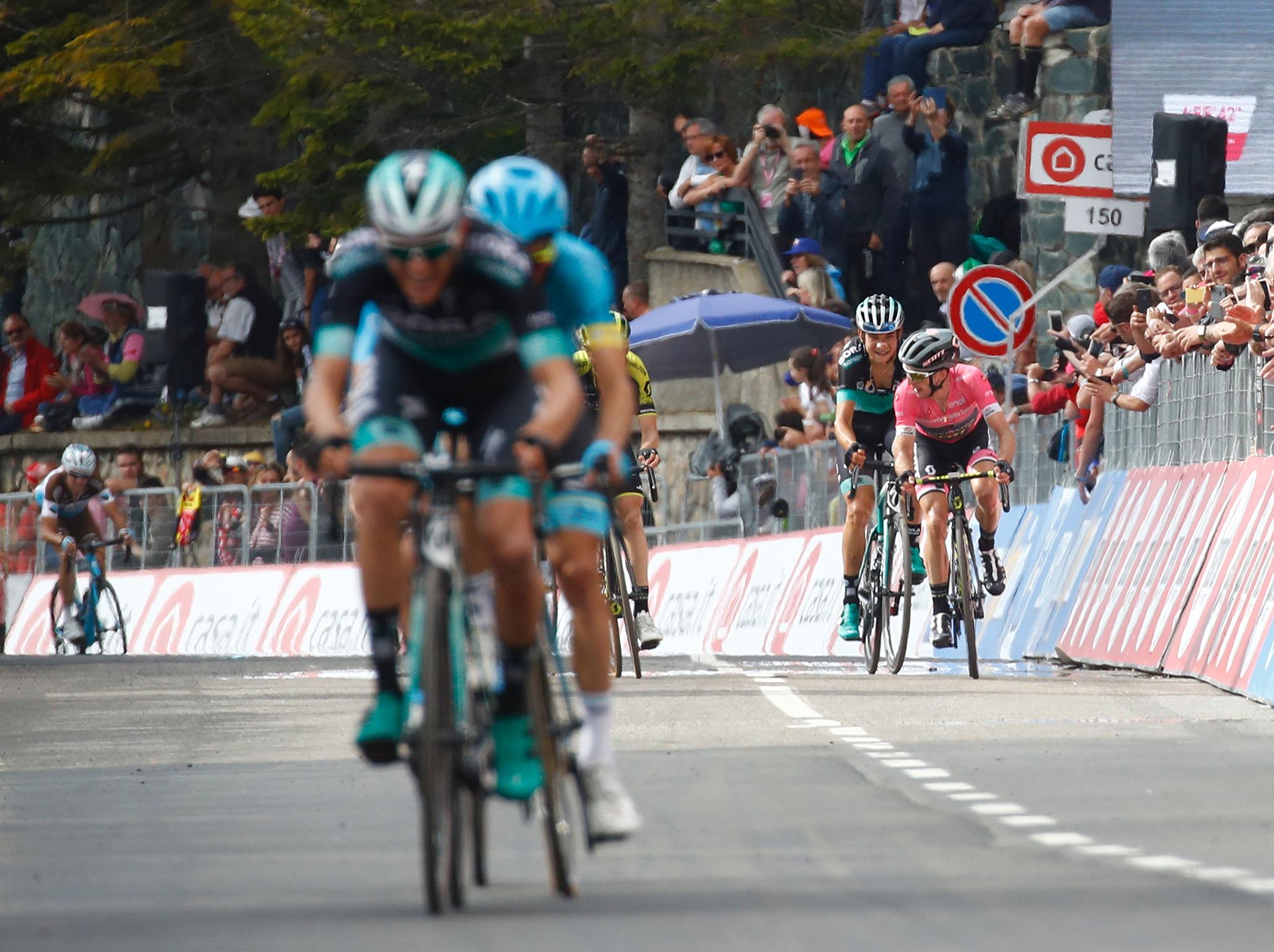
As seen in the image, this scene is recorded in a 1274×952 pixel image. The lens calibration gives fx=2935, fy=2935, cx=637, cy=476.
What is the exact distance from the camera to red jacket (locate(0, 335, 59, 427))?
1507 inches

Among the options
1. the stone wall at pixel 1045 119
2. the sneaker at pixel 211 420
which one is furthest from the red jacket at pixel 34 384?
the stone wall at pixel 1045 119

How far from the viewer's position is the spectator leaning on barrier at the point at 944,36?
27.5 meters

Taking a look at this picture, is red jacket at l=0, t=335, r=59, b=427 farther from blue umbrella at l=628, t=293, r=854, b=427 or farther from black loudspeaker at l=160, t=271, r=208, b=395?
blue umbrella at l=628, t=293, r=854, b=427

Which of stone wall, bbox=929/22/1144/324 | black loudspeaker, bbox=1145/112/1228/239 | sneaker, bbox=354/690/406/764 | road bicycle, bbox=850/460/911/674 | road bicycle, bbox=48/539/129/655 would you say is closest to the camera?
sneaker, bbox=354/690/406/764

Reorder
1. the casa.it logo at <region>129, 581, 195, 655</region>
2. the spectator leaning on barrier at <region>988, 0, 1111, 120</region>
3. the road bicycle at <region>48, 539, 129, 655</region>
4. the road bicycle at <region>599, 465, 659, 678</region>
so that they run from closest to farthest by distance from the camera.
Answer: the road bicycle at <region>599, 465, 659, 678</region> < the spectator leaning on barrier at <region>988, 0, 1111, 120</region> < the road bicycle at <region>48, 539, 129, 655</region> < the casa.it logo at <region>129, 581, 195, 655</region>

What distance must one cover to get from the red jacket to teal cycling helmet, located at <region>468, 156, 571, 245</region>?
97.8 ft

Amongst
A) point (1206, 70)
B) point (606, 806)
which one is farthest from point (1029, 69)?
point (606, 806)

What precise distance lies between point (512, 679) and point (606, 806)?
0.49 meters

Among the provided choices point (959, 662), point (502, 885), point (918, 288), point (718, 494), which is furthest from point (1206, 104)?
point (502, 885)

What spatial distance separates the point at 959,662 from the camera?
20.3 metres

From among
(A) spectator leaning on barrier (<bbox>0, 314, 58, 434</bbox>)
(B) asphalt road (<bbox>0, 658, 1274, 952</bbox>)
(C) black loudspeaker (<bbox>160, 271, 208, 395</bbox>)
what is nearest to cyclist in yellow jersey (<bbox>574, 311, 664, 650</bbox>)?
(B) asphalt road (<bbox>0, 658, 1274, 952</bbox>)

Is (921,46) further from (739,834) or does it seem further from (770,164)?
(739,834)

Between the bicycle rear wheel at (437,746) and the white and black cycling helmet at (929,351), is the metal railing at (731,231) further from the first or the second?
the bicycle rear wheel at (437,746)

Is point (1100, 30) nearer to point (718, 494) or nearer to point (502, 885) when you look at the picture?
point (718, 494)
